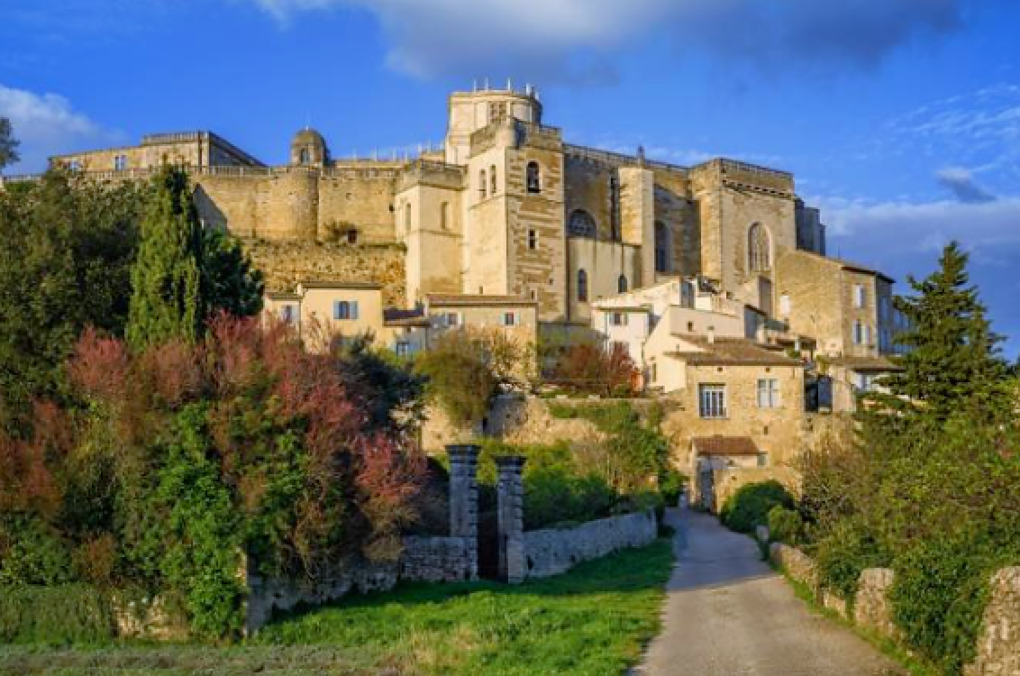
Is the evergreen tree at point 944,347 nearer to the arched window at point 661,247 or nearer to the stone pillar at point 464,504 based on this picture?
the stone pillar at point 464,504

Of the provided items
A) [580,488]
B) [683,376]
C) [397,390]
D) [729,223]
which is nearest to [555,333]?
[683,376]

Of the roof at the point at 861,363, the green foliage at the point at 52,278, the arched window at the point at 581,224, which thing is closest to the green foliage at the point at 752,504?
the green foliage at the point at 52,278

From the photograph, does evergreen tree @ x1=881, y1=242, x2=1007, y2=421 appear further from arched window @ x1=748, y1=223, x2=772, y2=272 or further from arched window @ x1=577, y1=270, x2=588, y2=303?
arched window @ x1=748, y1=223, x2=772, y2=272

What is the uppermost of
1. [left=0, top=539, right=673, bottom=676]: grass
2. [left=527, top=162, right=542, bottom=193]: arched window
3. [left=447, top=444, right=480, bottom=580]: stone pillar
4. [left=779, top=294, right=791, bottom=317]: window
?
[left=527, top=162, right=542, bottom=193]: arched window

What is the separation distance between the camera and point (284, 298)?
61688 mm

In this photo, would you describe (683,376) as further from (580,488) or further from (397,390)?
(397,390)

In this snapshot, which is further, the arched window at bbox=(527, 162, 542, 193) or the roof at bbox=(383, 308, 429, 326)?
the arched window at bbox=(527, 162, 542, 193)

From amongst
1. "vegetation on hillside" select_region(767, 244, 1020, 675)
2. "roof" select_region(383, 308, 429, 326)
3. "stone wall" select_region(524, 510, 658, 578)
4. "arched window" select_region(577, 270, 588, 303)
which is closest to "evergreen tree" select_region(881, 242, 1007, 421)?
"vegetation on hillside" select_region(767, 244, 1020, 675)

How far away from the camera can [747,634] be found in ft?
71.5

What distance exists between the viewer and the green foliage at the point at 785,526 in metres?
34.9

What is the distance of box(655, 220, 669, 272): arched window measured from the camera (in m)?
76.5

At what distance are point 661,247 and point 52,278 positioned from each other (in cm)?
5151

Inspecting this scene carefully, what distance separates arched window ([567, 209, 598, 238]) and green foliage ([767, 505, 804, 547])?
122 ft

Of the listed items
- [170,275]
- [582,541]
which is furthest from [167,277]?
[582,541]
